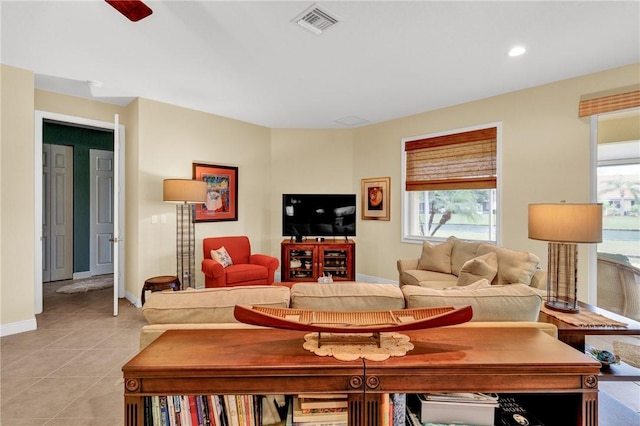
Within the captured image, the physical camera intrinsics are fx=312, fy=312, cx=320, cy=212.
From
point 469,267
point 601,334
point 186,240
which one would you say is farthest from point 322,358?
point 186,240

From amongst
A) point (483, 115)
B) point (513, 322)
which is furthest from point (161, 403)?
point (483, 115)

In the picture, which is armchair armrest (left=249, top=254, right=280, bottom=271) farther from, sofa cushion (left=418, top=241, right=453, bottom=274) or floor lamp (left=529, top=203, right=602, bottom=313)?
floor lamp (left=529, top=203, right=602, bottom=313)

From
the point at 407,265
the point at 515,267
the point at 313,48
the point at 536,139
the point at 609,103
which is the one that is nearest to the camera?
the point at 313,48

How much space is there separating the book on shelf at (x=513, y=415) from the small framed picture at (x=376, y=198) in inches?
155

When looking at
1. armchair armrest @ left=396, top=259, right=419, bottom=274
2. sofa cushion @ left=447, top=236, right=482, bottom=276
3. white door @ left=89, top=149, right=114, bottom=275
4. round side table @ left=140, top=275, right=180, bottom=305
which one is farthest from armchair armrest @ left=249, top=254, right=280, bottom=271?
white door @ left=89, top=149, right=114, bottom=275

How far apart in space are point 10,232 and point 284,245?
321cm

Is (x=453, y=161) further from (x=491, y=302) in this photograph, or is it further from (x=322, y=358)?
(x=322, y=358)

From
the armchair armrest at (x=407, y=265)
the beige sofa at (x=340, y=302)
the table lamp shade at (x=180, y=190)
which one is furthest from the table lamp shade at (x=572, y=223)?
the table lamp shade at (x=180, y=190)

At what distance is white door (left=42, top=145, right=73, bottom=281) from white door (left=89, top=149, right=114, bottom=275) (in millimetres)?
315

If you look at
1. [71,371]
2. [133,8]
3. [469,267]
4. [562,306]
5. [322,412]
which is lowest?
[71,371]

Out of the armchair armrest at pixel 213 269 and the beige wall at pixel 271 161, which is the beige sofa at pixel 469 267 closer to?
the beige wall at pixel 271 161

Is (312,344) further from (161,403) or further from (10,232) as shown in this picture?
(10,232)

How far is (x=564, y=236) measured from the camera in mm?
1948

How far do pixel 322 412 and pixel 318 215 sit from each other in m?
4.16
